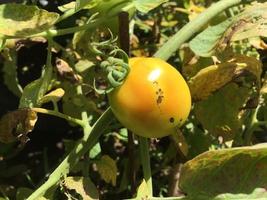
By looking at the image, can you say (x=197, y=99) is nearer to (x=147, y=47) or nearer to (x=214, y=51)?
(x=214, y=51)

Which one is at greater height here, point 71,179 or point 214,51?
point 214,51

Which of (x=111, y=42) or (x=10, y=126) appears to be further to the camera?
(x=10, y=126)

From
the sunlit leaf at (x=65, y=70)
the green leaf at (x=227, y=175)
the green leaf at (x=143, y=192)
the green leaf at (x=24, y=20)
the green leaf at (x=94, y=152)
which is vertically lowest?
the green leaf at (x=94, y=152)

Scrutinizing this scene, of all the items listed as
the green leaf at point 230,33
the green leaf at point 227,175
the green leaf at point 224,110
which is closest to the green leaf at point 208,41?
the green leaf at point 230,33

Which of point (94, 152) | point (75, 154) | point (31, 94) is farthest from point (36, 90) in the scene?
point (94, 152)

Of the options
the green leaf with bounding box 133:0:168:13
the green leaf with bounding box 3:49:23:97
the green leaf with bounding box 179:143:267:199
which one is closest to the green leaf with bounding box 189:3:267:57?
the green leaf with bounding box 133:0:168:13

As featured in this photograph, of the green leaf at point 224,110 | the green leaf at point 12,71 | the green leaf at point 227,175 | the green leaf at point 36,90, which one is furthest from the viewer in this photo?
the green leaf at point 12,71

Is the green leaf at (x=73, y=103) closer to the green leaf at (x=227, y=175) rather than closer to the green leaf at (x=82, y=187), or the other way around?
the green leaf at (x=82, y=187)

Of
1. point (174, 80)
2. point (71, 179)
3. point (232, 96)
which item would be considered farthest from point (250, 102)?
point (71, 179)
